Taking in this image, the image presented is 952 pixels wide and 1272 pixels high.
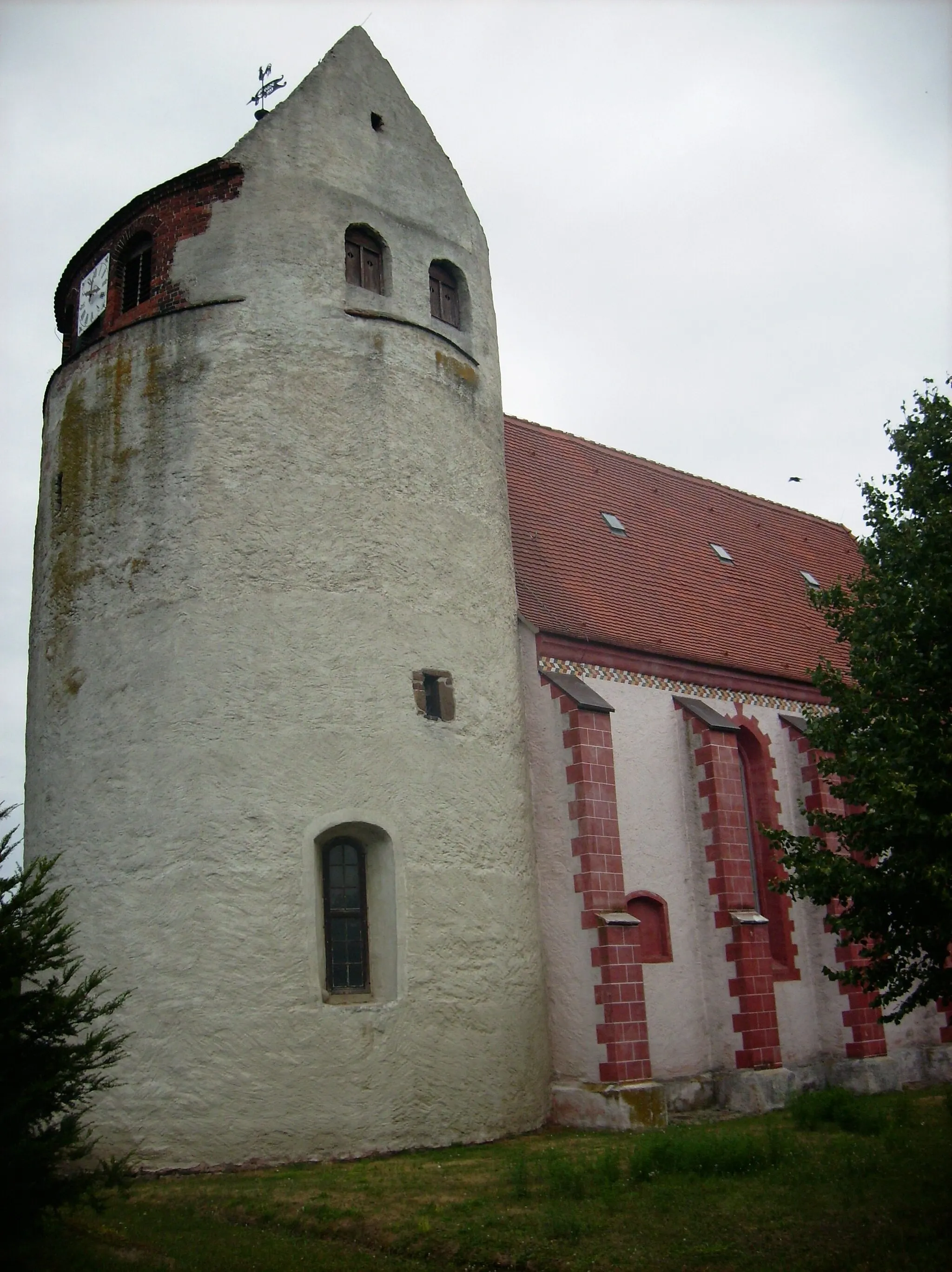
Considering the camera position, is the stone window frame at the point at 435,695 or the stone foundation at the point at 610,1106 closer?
the stone foundation at the point at 610,1106

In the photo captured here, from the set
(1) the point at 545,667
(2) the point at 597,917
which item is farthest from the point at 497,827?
(1) the point at 545,667

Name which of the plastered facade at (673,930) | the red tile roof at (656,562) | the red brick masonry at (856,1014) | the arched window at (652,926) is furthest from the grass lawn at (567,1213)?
the red tile roof at (656,562)

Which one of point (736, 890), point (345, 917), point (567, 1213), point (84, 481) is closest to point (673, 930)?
point (736, 890)

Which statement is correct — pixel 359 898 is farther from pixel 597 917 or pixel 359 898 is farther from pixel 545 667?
pixel 545 667

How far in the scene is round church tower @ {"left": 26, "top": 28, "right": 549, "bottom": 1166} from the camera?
13.0m

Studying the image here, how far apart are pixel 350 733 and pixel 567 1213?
596cm

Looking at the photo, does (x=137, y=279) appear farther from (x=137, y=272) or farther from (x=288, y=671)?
(x=288, y=671)

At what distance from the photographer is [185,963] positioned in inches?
506

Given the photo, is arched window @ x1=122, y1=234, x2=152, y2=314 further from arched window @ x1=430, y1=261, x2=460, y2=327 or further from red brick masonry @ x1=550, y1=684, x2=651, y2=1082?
red brick masonry @ x1=550, y1=684, x2=651, y2=1082

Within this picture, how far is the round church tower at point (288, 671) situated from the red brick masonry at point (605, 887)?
78 cm

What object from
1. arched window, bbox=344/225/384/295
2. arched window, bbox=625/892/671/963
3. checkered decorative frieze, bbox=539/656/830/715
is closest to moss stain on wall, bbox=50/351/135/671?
arched window, bbox=344/225/384/295

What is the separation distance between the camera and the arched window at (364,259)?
16.3m

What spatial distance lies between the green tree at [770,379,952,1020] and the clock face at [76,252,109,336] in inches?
397

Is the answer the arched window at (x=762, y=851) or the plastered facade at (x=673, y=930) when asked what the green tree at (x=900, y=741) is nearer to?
the plastered facade at (x=673, y=930)
